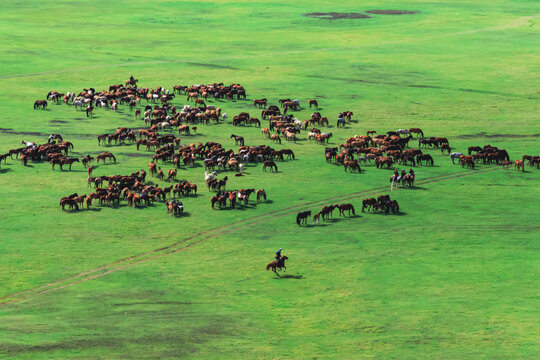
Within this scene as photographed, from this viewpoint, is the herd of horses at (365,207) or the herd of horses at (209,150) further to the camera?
the herd of horses at (209,150)

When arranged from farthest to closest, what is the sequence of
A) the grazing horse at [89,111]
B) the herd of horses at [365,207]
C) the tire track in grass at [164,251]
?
the grazing horse at [89,111]
the herd of horses at [365,207]
the tire track in grass at [164,251]

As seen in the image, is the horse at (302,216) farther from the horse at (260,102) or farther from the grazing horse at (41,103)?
the grazing horse at (41,103)

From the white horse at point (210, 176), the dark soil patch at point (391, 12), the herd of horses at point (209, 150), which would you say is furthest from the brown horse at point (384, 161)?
the dark soil patch at point (391, 12)

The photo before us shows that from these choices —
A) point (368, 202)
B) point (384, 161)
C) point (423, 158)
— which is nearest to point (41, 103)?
point (384, 161)

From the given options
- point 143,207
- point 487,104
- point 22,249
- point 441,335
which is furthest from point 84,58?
point 441,335

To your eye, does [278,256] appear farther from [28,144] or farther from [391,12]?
[391,12]

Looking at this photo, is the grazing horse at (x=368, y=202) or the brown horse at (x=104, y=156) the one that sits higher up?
the brown horse at (x=104, y=156)

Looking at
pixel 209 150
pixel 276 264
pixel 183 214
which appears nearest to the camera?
pixel 276 264

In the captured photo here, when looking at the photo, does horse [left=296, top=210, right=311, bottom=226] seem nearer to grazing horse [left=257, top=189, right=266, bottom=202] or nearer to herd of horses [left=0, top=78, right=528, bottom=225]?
herd of horses [left=0, top=78, right=528, bottom=225]
